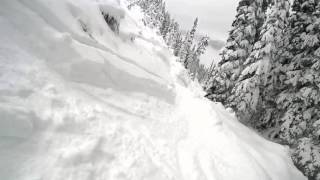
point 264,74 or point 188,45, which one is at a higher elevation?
point 188,45

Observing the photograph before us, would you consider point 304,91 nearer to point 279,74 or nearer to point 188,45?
point 279,74

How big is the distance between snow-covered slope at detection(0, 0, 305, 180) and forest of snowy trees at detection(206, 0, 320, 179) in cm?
575

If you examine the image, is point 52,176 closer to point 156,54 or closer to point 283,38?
point 156,54

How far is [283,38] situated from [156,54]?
9953 millimetres

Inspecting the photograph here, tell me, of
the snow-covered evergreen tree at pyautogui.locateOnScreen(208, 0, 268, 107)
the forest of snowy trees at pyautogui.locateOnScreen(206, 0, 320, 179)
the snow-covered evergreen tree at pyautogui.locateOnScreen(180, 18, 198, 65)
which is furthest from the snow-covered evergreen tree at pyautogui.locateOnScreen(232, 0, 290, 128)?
the snow-covered evergreen tree at pyautogui.locateOnScreen(180, 18, 198, 65)

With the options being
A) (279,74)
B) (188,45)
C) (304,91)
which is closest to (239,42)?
(279,74)

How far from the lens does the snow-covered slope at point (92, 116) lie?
185 inches

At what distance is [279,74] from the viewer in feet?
57.2

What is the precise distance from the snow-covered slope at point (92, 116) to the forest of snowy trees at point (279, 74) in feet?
18.9

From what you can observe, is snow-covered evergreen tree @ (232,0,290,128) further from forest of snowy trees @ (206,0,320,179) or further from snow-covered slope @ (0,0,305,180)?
snow-covered slope @ (0,0,305,180)

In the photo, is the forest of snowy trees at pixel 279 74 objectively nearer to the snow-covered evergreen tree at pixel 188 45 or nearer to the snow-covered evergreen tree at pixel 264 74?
the snow-covered evergreen tree at pixel 264 74

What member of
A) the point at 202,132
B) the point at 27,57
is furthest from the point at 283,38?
the point at 27,57

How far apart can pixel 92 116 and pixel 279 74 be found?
15066 mm

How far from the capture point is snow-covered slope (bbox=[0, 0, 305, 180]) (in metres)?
4.70
